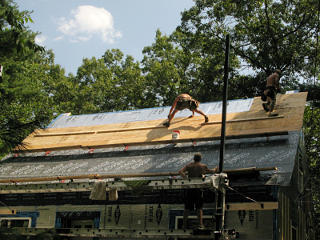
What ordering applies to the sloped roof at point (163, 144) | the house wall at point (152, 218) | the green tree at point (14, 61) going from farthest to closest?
the sloped roof at point (163, 144), the house wall at point (152, 218), the green tree at point (14, 61)

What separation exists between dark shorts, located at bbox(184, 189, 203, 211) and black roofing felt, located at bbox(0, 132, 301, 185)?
4.86 ft

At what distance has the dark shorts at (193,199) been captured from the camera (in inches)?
323

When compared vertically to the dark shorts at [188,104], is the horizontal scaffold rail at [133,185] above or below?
below

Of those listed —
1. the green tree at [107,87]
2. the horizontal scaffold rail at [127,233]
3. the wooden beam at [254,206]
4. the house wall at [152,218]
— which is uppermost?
the green tree at [107,87]

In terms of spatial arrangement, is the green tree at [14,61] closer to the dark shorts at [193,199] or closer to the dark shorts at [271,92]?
the dark shorts at [193,199]

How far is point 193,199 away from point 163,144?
342 cm

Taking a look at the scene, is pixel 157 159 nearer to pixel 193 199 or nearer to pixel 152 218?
pixel 152 218

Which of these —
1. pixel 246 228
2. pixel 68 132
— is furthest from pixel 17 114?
pixel 246 228

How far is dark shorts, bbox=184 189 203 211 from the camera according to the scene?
820cm

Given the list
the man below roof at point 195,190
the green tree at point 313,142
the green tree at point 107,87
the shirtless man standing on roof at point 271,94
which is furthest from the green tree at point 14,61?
the green tree at point 107,87

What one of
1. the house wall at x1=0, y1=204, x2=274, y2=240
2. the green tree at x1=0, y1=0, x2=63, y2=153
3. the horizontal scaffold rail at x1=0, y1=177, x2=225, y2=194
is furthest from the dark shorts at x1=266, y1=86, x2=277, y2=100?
the green tree at x1=0, y1=0, x2=63, y2=153

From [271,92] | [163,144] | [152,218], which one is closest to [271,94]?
[271,92]

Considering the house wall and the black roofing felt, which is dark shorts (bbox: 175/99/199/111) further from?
the house wall

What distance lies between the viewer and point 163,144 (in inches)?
453
